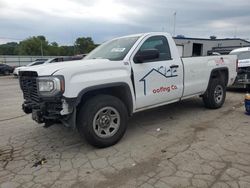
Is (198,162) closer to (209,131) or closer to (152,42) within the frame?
(209,131)

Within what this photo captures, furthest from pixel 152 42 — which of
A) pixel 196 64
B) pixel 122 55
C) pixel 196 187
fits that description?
pixel 196 187

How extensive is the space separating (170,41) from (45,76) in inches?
115

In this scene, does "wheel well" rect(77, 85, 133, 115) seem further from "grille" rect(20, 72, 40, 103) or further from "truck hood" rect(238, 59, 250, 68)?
→ "truck hood" rect(238, 59, 250, 68)

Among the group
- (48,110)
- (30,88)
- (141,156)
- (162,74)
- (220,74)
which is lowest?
(141,156)

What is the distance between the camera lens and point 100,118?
432cm

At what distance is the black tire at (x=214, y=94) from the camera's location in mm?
6637

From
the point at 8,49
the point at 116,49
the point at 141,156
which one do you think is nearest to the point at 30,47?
the point at 8,49

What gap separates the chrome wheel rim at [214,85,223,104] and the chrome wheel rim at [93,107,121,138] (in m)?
3.46

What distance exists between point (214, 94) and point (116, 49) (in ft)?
10.3

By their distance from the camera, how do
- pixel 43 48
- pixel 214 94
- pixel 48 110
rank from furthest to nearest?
pixel 43 48
pixel 214 94
pixel 48 110

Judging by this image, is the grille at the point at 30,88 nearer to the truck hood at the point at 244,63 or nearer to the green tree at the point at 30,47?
the truck hood at the point at 244,63

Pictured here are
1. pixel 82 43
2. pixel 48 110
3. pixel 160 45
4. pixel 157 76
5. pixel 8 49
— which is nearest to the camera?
pixel 48 110

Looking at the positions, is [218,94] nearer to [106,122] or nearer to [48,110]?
[106,122]

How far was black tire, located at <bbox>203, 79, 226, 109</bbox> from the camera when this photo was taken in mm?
6637
